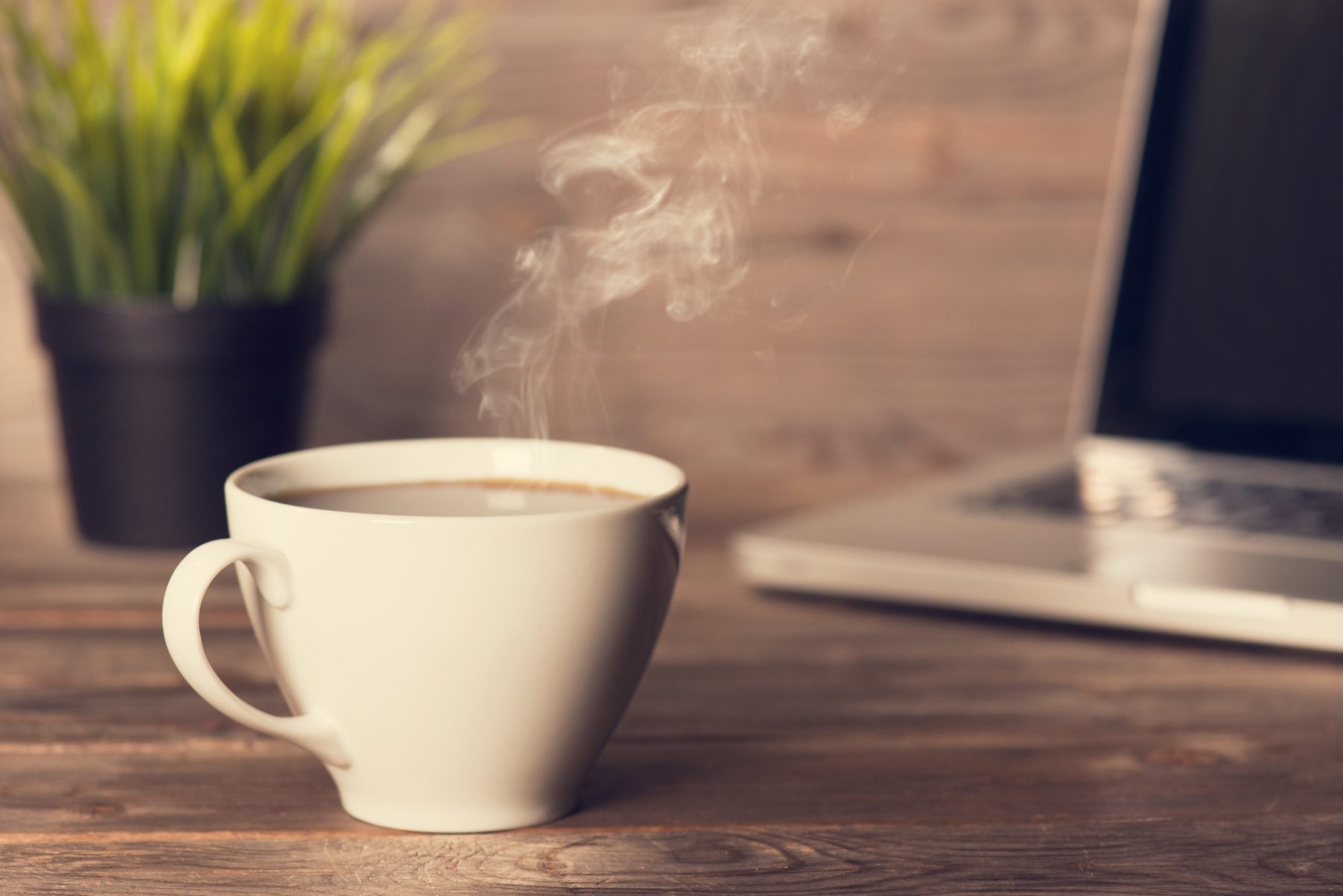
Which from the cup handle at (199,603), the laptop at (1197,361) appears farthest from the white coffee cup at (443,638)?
the laptop at (1197,361)

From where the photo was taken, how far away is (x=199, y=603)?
0.44 m

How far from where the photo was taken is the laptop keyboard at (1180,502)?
80 cm

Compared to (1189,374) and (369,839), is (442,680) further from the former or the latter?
(1189,374)

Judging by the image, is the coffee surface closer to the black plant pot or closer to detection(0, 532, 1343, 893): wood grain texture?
detection(0, 532, 1343, 893): wood grain texture

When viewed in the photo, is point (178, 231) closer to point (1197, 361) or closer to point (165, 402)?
point (165, 402)

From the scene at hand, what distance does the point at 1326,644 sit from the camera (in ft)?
2.17

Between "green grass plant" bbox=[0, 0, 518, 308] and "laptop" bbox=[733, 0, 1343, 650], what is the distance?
34 cm

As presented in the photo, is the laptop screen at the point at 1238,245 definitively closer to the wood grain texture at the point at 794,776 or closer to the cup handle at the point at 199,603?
the wood grain texture at the point at 794,776

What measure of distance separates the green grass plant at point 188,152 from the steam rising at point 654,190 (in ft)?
0.68

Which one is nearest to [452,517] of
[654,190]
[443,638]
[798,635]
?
[443,638]

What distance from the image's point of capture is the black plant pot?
83cm

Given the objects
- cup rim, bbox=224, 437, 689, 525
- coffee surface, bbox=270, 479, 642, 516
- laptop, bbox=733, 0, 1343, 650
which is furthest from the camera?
laptop, bbox=733, 0, 1343, 650

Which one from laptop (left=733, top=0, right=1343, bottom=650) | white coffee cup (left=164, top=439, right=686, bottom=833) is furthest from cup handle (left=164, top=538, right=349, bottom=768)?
laptop (left=733, top=0, right=1343, bottom=650)

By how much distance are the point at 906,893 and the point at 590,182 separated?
760 millimetres
